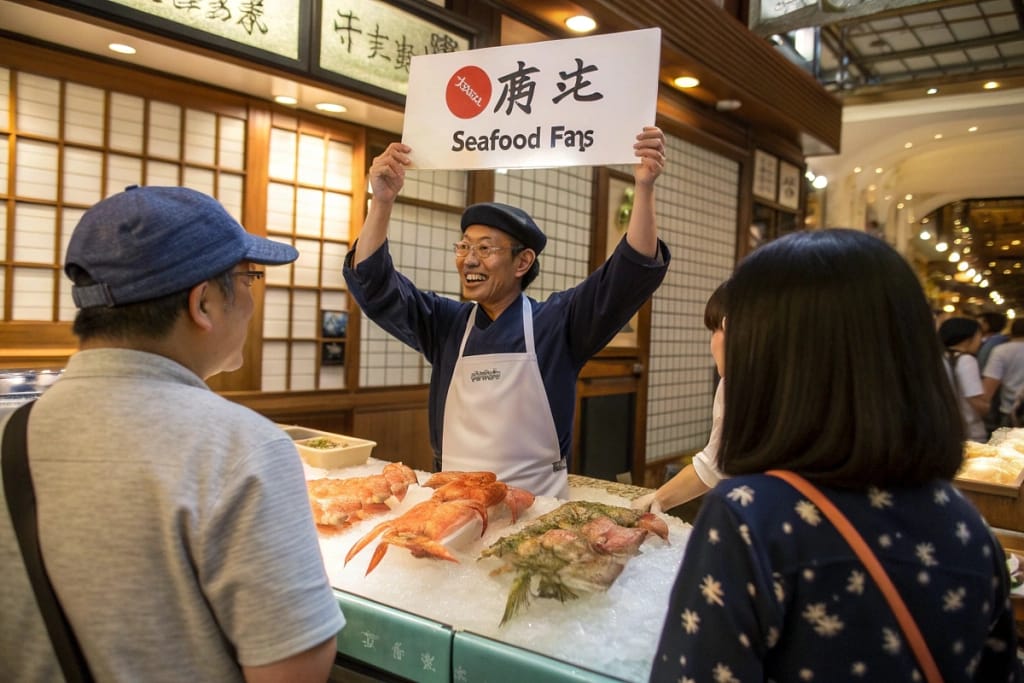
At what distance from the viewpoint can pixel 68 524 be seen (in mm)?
942

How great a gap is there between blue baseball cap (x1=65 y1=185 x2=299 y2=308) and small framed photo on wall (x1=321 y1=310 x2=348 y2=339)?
156 inches

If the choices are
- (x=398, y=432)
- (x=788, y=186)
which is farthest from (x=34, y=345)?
(x=788, y=186)

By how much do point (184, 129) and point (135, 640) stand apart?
13.1ft

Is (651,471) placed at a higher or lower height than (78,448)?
lower

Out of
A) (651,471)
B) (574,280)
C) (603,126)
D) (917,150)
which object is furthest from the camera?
(917,150)

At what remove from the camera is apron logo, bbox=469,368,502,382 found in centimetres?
242

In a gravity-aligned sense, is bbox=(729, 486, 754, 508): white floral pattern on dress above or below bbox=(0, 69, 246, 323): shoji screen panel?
below

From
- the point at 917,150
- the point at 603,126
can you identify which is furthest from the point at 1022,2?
the point at 603,126

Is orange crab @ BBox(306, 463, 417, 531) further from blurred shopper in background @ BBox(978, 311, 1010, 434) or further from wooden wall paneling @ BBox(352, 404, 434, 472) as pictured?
blurred shopper in background @ BBox(978, 311, 1010, 434)

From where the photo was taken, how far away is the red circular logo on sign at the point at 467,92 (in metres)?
2.19

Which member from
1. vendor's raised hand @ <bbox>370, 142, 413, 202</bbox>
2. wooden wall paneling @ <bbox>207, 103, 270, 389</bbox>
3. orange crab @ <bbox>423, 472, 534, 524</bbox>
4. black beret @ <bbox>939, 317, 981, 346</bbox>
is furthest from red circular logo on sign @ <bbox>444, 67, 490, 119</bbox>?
black beret @ <bbox>939, 317, 981, 346</bbox>

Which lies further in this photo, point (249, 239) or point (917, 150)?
point (917, 150)

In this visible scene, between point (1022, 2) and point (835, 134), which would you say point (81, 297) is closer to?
point (835, 134)

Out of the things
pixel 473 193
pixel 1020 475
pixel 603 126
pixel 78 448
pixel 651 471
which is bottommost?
pixel 651 471
